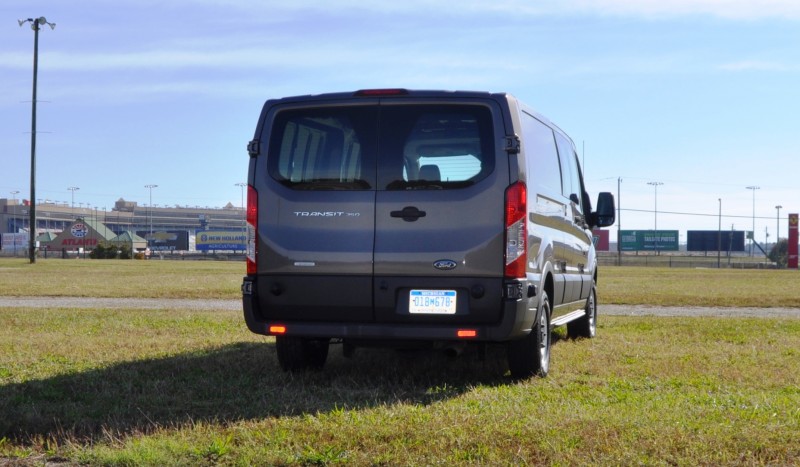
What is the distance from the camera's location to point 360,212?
295 inches

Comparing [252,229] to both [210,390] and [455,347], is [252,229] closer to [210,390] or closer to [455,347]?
[210,390]

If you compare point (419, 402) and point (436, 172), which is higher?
point (436, 172)

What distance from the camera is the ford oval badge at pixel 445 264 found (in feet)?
23.9

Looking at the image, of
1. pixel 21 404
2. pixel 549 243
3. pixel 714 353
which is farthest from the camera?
pixel 714 353

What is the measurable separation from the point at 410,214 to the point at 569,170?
3.41 m

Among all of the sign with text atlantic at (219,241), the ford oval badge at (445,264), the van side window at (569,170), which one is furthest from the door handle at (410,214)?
the sign with text atlantic at (219,241)

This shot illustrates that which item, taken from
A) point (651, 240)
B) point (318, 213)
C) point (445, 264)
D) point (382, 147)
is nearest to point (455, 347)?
point (445, 264)

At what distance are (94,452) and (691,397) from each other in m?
4.12

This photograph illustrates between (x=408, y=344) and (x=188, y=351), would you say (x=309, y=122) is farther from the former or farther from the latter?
(x=188, y=351)

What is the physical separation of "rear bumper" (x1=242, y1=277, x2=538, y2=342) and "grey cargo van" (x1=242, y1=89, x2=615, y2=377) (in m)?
0.01

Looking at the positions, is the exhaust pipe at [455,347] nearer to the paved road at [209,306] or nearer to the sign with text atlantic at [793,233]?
the paved road at [209,306]

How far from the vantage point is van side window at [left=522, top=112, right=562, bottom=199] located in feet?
25.7

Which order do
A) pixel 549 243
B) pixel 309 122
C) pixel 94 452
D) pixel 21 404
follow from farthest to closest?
1. pixel 549 243
2. pixel 309 122
3. pixel 21 404
4. pixel 94 452

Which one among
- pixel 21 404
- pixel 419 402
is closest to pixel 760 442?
pixel 419 402
